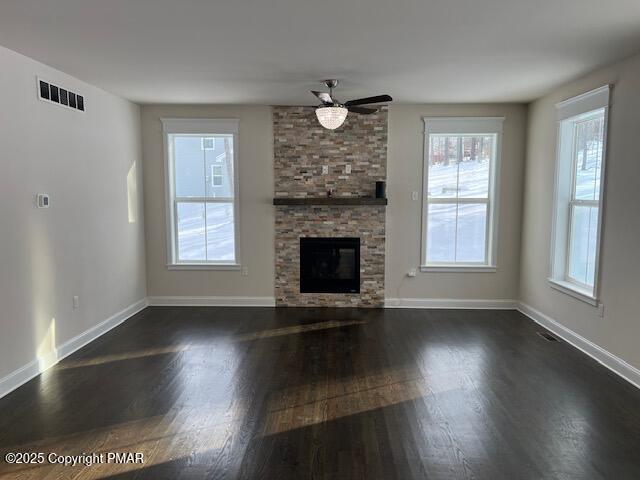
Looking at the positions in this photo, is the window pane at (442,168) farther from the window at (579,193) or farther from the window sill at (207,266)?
the window sill at (207,266)

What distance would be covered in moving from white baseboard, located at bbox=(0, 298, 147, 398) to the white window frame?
89 centimetres

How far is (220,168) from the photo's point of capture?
604cm

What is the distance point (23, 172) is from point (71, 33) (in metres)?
1.25

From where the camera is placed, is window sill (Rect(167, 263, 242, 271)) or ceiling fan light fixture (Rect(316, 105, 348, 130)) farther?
window sill (Rect(167, 263, 242, 271))

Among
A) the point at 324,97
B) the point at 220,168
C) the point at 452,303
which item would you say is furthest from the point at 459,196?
the point at 220,168

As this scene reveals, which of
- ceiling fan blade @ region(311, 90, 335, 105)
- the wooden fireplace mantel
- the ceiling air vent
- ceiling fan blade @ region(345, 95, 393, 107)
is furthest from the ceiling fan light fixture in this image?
the ceiling air vent

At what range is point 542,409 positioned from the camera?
3.20 m

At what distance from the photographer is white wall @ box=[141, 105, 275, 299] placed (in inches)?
233

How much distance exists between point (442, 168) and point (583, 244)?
2.02 m

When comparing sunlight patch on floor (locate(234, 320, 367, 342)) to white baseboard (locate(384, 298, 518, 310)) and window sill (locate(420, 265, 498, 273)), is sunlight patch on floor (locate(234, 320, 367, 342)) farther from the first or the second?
window sill (locate(420, 265, 498, 273))

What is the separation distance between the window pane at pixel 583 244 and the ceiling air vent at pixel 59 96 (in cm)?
526

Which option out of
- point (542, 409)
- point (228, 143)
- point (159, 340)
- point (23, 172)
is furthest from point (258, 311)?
point (542, 409)

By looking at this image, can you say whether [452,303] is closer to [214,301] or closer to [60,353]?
[214,301]

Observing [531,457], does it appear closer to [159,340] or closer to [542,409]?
[542,409]
